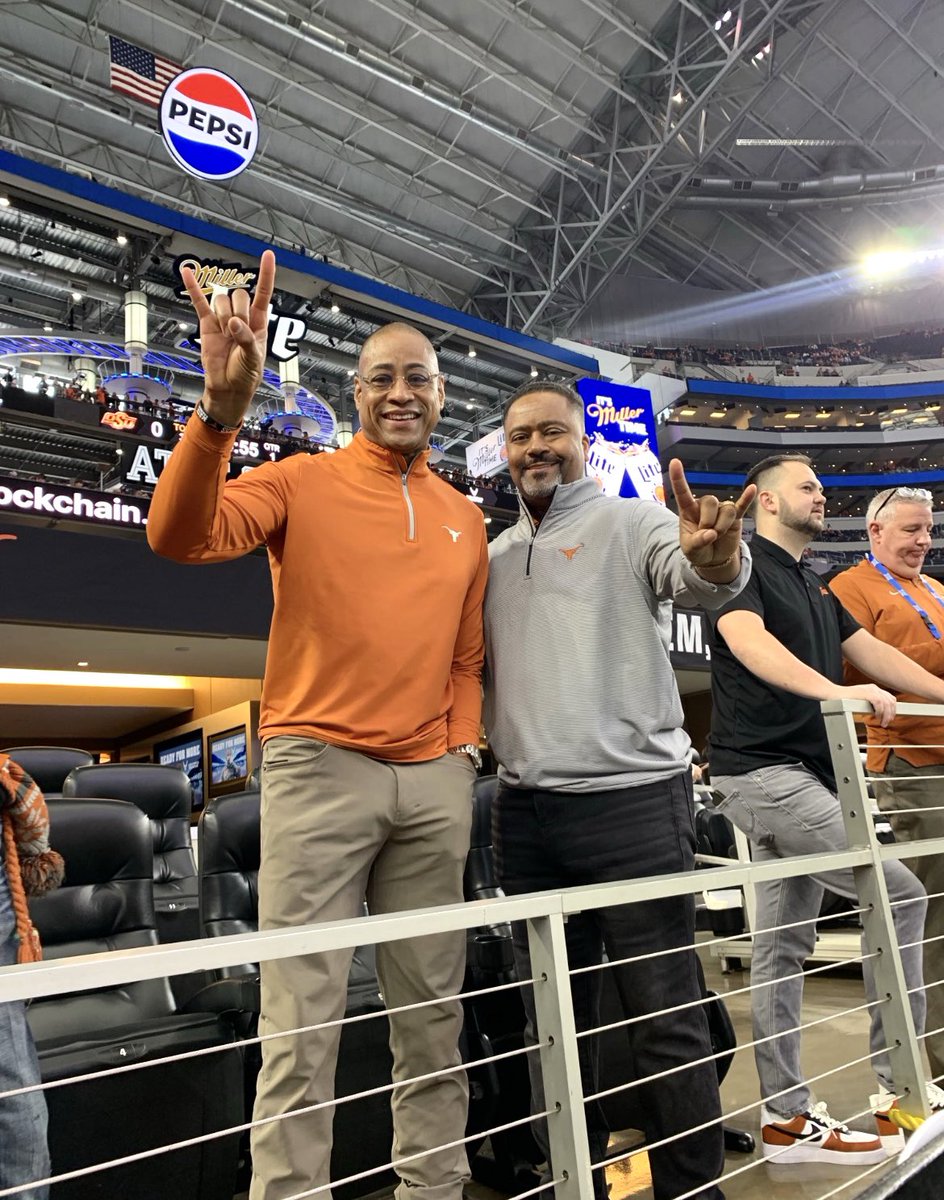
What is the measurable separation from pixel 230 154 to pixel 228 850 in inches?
432

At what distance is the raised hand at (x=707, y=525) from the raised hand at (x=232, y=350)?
0.70m

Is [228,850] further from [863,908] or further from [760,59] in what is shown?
[760,59]

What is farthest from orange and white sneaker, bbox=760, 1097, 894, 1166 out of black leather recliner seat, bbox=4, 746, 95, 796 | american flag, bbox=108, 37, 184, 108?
american flag, bbox=108, 37, 184, 108

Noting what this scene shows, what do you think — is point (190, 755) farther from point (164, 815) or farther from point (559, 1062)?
point (559, 1062)

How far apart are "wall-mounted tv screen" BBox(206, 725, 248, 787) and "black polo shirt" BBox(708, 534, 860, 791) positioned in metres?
11.7

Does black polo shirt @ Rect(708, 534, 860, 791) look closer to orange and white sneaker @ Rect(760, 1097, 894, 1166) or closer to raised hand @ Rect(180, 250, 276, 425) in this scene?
orange and white sneaker @ Rect(760, 1097, 894, 1166)

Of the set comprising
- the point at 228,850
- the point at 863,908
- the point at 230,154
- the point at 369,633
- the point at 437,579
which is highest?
the point at 230,154

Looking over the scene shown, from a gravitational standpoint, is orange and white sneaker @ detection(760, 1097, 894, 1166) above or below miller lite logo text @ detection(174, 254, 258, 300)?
below

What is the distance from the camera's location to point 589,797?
1.64m

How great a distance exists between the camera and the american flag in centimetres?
1131

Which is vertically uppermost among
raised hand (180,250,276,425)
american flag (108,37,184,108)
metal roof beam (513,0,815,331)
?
metal roof beam (513,0,815,331)

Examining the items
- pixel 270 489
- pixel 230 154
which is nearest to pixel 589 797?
pixel 270 489

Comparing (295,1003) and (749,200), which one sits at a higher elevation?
(749,200)

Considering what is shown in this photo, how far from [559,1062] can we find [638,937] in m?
0.40
